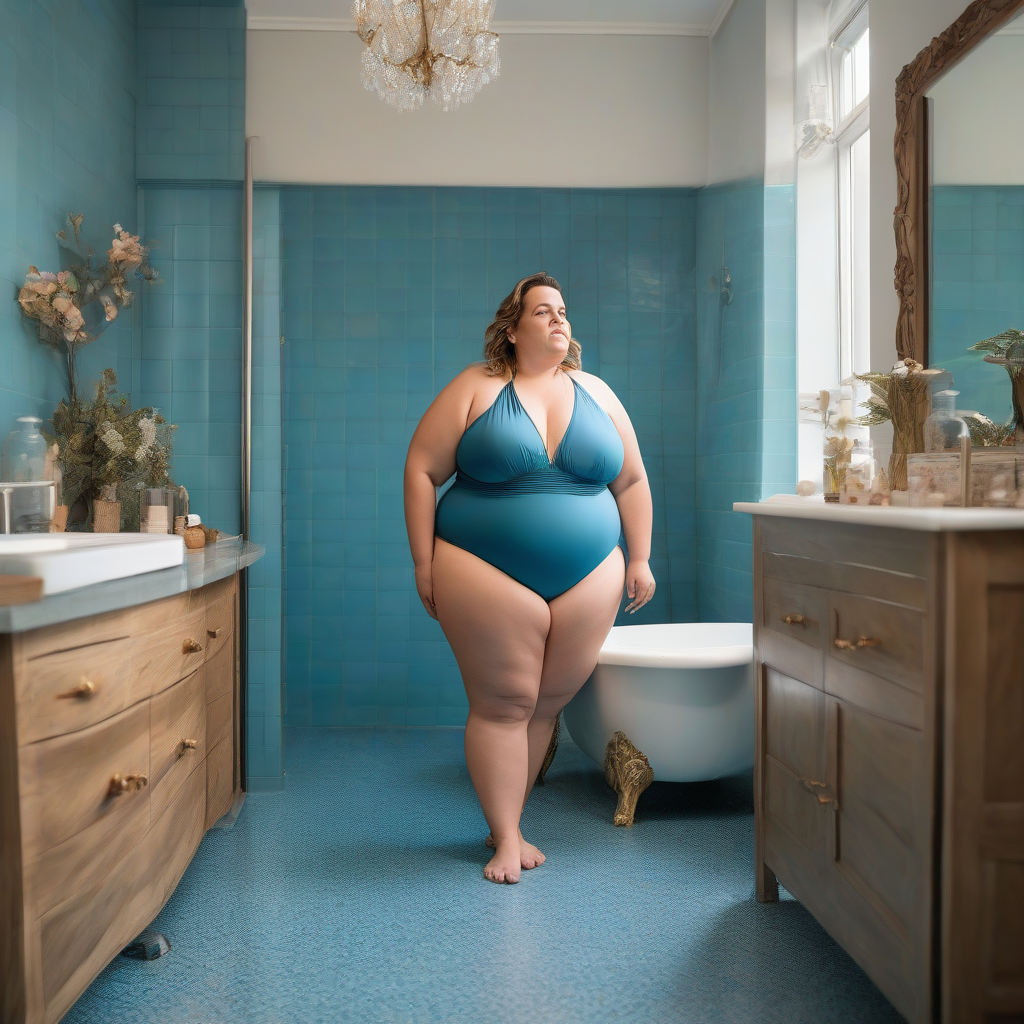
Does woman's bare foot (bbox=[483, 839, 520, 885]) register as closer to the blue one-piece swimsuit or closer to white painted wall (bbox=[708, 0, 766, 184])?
the blue one-piece swimsuit

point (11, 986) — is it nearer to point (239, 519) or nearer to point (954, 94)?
point (239, 519)

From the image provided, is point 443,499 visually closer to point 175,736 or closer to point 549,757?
point 175,736

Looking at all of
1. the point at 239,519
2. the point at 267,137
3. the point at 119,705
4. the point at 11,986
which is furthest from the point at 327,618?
the point at 11,986

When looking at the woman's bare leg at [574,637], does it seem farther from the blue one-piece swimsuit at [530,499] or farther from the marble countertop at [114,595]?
the marble countertop at [114,595]

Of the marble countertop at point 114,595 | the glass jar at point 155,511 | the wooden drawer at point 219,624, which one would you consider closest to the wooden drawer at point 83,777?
the marble countertop at point 114,595

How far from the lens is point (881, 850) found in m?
1.38

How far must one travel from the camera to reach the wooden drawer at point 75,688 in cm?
119

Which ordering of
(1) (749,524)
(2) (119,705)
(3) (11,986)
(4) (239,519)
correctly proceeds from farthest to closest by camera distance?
(1) (749,524)
(4) (239,519)
(2) (119,705)
(3) (11,986)

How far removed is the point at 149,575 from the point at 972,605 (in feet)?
4.39

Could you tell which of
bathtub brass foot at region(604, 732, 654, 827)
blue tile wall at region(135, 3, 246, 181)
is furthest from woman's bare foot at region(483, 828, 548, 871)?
blue tile wall at region(135, 3, 246, 181)

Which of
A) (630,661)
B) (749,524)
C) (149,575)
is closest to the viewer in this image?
(149,575)

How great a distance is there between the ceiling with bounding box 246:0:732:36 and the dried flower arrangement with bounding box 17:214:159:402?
130 centimetres

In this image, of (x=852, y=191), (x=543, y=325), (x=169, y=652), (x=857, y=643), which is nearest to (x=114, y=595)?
(x=169, y=652)

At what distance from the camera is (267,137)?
11.6 ft
